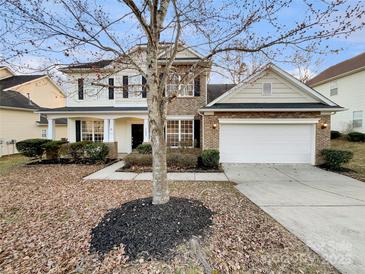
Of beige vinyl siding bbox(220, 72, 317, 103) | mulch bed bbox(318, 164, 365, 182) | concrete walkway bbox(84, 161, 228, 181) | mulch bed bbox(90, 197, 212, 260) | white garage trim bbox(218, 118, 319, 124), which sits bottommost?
concrete walkway bbox(84, 161, 228, 181)

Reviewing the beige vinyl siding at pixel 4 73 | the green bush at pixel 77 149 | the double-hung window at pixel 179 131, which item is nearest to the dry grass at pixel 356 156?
the double-hung window at pixel 179 131

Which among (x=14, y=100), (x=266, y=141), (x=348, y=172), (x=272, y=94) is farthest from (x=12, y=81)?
(x=348, y=172)

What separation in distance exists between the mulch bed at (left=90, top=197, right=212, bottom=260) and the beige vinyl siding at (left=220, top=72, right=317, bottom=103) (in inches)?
346

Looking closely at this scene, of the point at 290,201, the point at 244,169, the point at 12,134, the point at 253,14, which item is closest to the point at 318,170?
the point at 244,169

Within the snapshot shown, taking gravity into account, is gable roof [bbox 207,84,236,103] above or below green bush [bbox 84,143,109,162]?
above

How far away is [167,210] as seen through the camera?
407cm

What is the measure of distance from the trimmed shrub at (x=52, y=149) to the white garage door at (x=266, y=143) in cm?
956

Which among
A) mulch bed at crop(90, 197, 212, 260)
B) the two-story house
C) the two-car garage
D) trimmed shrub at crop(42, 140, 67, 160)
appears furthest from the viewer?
the two-story house

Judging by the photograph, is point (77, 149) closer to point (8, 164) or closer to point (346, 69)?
point (8, 164)

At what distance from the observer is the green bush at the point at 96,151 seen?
12.2 m

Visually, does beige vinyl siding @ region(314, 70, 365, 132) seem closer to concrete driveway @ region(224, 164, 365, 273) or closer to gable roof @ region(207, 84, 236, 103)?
gable roof @ region(207, 84, 236, 103)

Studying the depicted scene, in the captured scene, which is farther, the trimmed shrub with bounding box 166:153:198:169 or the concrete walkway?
the trimmed shrub with bounding box 166:153:198:169

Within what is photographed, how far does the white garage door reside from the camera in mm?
11328

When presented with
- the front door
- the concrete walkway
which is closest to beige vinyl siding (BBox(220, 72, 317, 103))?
the concrete walkway
